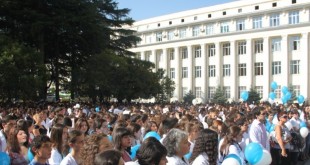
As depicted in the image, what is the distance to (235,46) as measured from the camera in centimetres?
5962

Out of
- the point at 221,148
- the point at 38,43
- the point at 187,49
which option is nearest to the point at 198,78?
the point at 187,49

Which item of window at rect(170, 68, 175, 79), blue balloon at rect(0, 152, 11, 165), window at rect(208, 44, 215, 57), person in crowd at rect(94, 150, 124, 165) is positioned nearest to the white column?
window at rect(208, 44, 215, 57)

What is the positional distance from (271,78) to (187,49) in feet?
54.4

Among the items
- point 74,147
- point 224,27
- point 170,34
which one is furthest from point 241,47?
point 74,147

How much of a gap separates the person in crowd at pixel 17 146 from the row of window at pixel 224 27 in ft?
169

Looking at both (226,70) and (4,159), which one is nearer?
(4,159)

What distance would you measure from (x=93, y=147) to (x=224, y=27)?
58346 millimetres

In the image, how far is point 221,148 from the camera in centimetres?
629

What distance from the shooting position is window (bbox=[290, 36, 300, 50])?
53031 mm

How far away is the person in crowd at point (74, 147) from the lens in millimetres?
5176

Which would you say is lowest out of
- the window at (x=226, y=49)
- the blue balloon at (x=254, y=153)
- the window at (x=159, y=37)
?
the blue balloon at (x=254, y=153)

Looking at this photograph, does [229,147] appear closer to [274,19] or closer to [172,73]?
[274,19]

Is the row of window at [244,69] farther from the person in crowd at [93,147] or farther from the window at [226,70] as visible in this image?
the person in crowd at [93,147]

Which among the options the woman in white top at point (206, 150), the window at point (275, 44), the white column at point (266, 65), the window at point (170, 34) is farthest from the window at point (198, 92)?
the woman in white top at point (206, 150)
